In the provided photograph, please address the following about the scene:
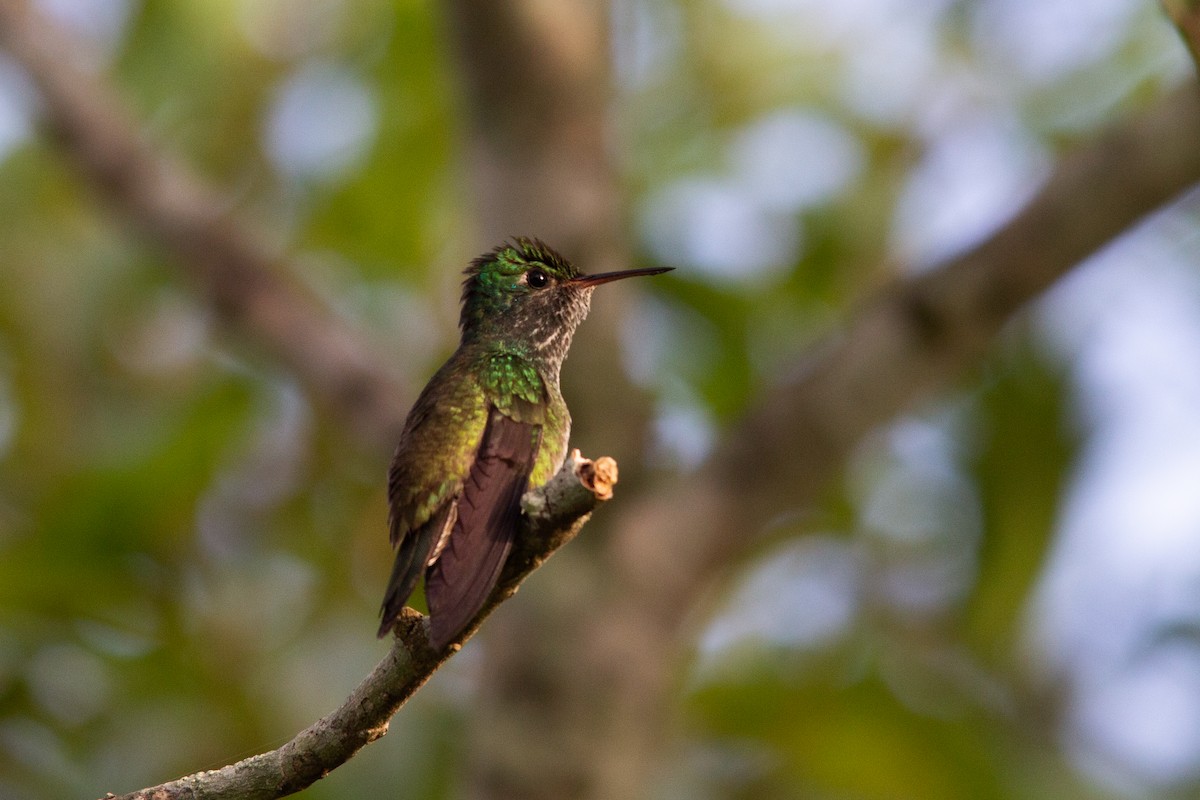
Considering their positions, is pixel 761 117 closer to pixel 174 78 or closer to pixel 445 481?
pixel 174 78

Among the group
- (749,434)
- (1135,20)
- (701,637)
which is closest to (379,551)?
(701,637)

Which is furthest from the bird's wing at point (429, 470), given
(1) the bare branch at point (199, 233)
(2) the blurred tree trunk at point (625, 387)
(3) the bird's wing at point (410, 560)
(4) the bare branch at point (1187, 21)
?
(1) the bare branch at point (199, 233)

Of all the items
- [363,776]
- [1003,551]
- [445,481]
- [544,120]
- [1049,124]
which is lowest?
[445,481]

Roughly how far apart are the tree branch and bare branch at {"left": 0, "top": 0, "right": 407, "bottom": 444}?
3.78 metres

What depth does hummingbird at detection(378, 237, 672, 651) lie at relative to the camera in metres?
1.76

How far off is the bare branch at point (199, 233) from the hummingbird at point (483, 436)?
8.12ft

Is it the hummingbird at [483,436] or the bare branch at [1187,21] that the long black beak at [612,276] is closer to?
the hummingbird at [483,436]

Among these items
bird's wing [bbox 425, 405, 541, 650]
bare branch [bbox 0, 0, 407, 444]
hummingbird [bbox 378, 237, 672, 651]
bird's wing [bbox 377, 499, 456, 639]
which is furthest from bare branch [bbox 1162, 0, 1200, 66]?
bare branch [bbox 0, 0, 407, 444]

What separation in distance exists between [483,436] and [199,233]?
384 centimetres

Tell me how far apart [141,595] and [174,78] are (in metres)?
3.11

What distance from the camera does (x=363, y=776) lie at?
568cm

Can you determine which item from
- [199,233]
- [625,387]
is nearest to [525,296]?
[625,387]

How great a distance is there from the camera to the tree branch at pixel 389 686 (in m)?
1.70

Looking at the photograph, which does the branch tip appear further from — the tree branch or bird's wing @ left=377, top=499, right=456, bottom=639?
bird's wing @ left=377, top=499, right=456, bottom=639
